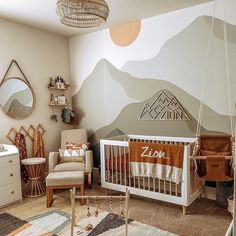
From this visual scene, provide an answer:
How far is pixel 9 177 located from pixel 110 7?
257 cm

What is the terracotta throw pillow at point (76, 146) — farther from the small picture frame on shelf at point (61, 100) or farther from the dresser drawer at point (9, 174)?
the dresser drawer at point (9, 174)

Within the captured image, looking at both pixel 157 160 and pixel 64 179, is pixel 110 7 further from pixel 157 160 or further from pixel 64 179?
pixel 64 179

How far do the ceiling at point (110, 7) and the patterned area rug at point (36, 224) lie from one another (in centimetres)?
258

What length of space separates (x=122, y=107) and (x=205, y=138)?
4.93ft

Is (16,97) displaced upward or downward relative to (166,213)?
upward

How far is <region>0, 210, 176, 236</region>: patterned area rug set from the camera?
2.46 metres

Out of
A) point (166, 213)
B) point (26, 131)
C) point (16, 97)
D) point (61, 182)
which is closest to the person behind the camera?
point (166, 213)

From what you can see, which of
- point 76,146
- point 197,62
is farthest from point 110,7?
point 76,146

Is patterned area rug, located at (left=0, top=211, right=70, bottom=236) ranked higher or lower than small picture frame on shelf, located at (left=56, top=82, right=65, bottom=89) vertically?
lower

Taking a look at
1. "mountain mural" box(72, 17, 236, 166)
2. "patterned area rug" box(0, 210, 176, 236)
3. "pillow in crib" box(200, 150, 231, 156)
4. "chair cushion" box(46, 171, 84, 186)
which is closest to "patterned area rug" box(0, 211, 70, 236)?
"patterned area rug" box(0, 210, 176, 236)

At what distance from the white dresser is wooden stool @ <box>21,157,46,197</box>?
23cm

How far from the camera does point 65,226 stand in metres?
2.62

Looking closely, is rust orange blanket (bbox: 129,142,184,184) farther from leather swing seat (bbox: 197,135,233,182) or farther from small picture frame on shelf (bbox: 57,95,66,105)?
small picture frame on shelf (bbox: 57,95,66,105)

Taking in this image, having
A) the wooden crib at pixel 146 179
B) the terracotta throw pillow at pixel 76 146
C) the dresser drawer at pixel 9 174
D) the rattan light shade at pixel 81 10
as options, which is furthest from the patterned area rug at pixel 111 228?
the rattan light shade at pixel 81 10
